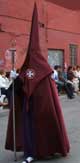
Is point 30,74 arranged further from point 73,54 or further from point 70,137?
point 73,54

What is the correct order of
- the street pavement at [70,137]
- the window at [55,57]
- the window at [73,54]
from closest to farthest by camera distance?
the street pavement at [70,137] → the window at [55,57] → the window at [73,54]

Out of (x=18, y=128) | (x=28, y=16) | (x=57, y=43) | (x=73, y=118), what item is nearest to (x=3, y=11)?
(x=28, y=16)

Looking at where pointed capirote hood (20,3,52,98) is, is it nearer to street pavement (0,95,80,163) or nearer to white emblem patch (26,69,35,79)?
white emblem patch (26,69,35,79)

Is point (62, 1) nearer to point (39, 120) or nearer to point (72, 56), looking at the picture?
point (72, 56)

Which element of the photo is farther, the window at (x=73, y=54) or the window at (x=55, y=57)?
the window at (x=73, y=54)

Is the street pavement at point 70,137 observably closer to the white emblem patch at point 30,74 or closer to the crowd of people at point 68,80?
the white emblem patch at point 30,74

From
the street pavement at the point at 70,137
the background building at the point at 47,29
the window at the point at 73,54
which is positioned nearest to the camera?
Result: the street pavement at the point at 70,137

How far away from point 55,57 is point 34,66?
19.6 m

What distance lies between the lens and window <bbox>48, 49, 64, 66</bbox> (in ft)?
86.5

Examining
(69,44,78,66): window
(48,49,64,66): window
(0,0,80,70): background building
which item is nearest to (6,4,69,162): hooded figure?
(0,0,80,70): background building

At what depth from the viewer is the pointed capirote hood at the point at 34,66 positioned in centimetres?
740

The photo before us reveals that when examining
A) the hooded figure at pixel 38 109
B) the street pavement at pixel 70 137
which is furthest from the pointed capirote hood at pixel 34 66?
the street pavement at pixel 70 137

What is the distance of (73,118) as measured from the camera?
43.7 ft

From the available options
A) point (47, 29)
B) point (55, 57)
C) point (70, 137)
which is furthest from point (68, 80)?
point (70, 137)
